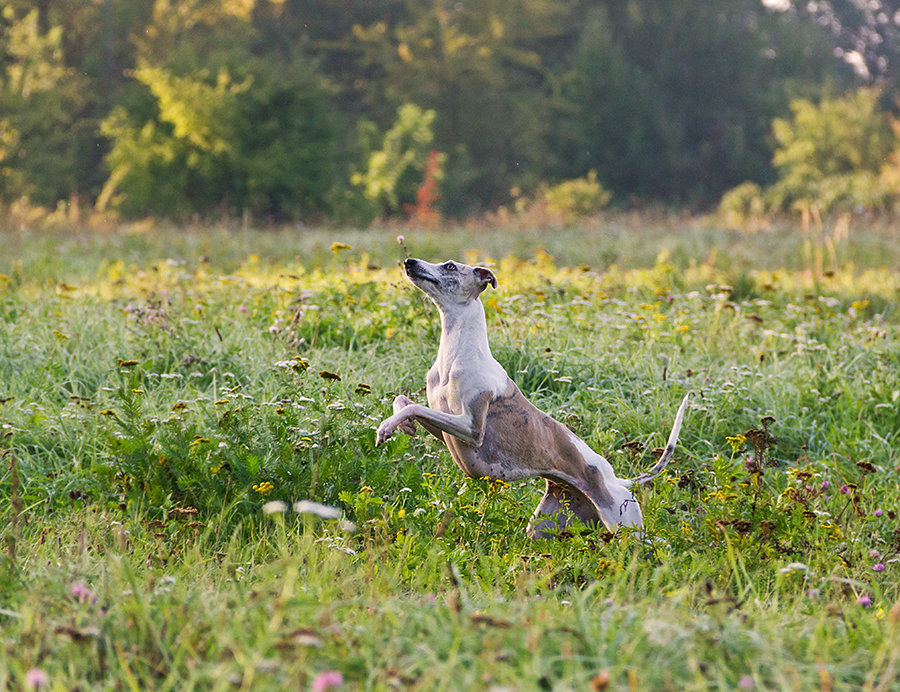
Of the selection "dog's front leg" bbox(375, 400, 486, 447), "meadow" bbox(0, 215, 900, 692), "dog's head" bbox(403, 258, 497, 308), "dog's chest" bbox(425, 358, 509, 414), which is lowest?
"meadow" bbox(0, 215, 900, 692)

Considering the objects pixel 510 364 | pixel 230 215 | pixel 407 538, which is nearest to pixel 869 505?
pixel 510 364

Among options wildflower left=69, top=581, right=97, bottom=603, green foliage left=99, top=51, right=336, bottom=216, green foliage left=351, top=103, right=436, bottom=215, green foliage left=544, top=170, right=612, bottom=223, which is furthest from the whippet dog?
green foliage left=351, top=103, right=436, bottom=215

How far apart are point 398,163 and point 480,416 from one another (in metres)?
22.5

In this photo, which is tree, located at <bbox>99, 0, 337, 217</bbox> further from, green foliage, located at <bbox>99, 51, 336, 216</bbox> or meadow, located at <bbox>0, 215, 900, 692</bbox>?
meadow, located at <bbox>0, 215, 900, 692</bbox>

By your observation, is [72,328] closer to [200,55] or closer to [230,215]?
[230,215]

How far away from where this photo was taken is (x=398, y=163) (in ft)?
81.6

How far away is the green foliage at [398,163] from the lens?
24234 mm

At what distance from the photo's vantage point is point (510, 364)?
210 inches

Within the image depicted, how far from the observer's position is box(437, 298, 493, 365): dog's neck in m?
3.04

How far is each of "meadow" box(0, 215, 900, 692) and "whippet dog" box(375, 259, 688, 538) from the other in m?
0.21

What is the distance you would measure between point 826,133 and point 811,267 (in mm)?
18461

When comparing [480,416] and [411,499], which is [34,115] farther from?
[480,416]

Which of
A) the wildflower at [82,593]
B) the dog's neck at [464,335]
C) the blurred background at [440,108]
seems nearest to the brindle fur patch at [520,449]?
the dog's neck at [464,335]

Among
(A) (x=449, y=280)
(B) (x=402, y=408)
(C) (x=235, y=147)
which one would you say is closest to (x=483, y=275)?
(A) (x=449, y=280)
